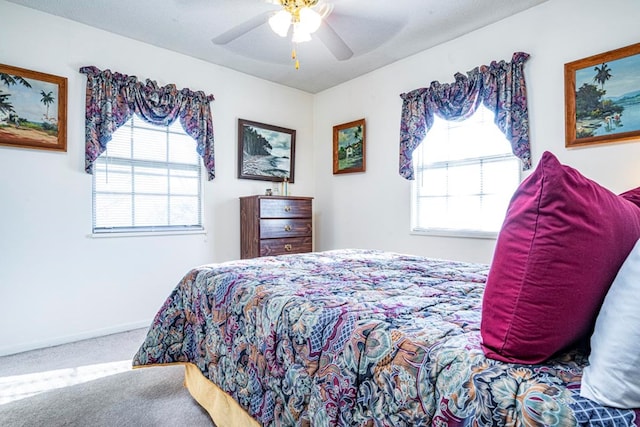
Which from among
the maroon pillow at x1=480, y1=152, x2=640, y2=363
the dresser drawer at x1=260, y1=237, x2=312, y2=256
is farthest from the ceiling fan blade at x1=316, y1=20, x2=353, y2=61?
the maroon pillow at x1=480, y1=152, x2=640, y2=363

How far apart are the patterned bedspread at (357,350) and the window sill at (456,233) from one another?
1182 mm

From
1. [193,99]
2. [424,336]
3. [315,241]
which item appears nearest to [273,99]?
[193,99]

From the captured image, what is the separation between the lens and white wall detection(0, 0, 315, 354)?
2.69m

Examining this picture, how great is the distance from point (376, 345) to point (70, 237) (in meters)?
3.07

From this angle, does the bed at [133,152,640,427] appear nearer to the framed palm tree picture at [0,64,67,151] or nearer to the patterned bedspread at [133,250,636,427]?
the patterned bedspread at [133,250,636,427]

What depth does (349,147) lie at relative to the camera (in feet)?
13.8

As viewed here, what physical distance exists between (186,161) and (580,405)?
12.2ft

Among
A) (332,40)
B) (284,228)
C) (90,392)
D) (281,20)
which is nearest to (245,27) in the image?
(281,20)

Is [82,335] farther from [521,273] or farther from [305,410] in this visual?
[521,273]

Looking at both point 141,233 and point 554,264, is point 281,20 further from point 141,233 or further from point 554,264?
point 141,233

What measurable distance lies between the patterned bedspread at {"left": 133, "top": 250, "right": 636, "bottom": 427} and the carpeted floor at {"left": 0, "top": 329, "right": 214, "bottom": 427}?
Result: 30cm

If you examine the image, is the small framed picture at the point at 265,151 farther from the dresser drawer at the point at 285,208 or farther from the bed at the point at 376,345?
the bed at the point at 376,345

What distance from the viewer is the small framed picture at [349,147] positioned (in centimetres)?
407

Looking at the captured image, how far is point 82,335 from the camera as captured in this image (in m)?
2.97
